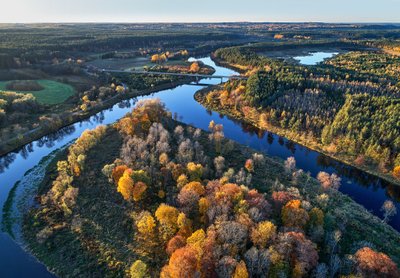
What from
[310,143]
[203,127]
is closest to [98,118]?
[203,127]

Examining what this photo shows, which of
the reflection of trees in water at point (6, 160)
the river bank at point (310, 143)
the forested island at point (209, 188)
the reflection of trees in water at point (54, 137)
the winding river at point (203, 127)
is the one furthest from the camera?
the reflection of trees in water at point (54, 137)

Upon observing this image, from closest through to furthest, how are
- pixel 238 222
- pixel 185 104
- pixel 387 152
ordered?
pixel 238 222
pixel 387 152
pixel 185 104

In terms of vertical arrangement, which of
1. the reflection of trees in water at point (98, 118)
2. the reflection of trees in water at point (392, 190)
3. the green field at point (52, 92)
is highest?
the green field at point (52, 92)

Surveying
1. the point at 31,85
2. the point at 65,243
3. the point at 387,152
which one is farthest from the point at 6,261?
the point at 31,85

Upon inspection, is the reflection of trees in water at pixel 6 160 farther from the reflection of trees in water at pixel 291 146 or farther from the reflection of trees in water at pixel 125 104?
the reflection of trees in water at pixel 291 146

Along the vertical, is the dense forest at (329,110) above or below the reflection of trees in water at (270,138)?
above

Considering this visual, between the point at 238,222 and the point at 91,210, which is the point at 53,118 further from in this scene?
the point at 238,222

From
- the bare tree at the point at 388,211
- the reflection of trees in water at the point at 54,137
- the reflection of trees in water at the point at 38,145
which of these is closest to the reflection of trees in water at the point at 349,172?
the bare tree at the point at 388,211
